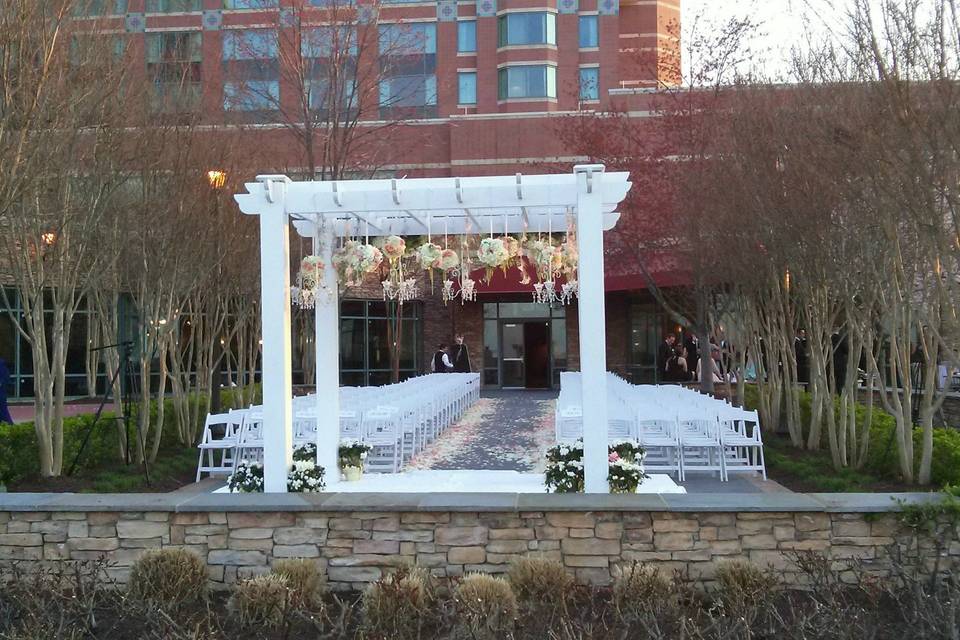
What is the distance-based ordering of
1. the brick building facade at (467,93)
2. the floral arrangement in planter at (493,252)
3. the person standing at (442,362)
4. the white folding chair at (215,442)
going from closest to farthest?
the floral arrangement in planter at (493,252), the white folding chair at (215,442), the brick building facade at (467,93), the person standing at (442,362)

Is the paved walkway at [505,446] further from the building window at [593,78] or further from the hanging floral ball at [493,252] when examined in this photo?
the building window at [593,78]

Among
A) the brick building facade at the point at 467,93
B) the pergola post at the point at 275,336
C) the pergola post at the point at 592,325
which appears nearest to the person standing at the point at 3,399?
the brick building facade at the point at 467,93

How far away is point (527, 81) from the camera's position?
119ft

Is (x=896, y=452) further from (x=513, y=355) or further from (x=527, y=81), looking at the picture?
(x=527, y=81)

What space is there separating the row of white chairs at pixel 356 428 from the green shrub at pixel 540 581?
4697 millimetres

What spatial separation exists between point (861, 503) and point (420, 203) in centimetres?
389

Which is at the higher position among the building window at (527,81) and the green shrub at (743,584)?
the building window at (527,81)

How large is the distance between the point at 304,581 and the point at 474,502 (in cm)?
116

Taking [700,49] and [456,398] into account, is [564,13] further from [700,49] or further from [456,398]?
[456,398]

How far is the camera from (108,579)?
5645 mm

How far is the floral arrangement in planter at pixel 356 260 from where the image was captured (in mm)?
7941

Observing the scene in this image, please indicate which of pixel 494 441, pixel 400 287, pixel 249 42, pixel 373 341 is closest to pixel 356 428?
pixel 400 287

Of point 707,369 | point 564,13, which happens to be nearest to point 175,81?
point 707,369

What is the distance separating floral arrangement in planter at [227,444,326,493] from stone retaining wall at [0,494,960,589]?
1.20 m
